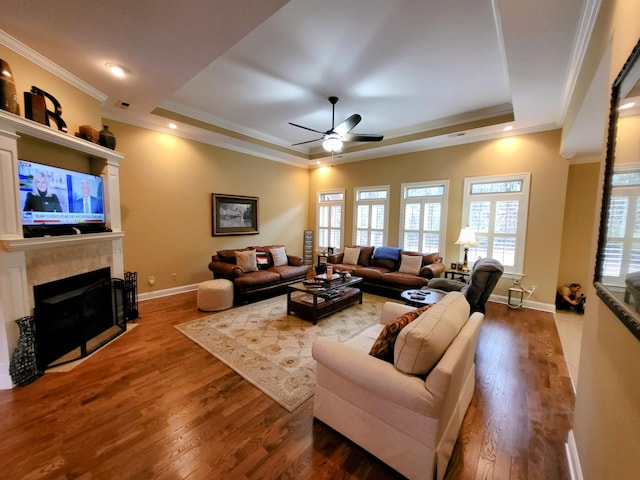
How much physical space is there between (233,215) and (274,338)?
351 cm

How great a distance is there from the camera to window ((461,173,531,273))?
4.61 meters

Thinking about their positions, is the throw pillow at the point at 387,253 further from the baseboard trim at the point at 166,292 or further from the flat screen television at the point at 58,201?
the flat screen television at the point at 58,201

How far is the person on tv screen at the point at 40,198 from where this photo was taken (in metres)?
2.46

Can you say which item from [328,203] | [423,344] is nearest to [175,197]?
[328,203]

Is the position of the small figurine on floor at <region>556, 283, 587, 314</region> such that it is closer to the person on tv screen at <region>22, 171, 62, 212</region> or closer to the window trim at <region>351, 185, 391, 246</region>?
the window trim at <region>351, 185, 391, 246</region>

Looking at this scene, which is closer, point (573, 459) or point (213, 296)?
point (573, 459)

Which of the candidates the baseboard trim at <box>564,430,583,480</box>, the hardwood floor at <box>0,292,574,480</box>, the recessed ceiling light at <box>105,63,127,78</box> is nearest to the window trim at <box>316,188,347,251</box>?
the hardwood floor at <box>0,292,574,480</box>

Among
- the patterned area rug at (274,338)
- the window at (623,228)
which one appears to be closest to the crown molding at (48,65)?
the patterned area rug at (274,338)

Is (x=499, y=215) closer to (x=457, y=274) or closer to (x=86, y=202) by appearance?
(x=457, y=274)

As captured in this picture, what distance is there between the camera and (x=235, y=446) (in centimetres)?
172

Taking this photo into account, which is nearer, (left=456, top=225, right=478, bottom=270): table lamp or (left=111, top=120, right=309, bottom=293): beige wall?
(left=111, top=120, right=309, bottom=293): beige wall

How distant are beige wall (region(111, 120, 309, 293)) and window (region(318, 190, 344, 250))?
A: 172 cm

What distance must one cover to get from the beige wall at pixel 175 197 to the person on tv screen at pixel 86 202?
119 cm

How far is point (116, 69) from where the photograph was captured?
281 cm
